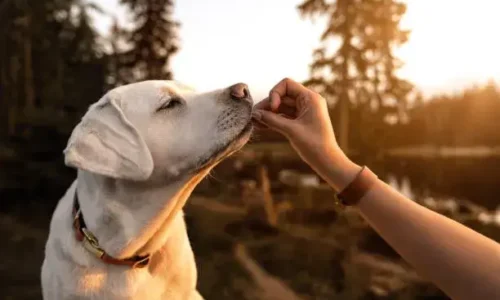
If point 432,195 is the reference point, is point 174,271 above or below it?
above

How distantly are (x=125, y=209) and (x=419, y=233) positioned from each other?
1.09 m

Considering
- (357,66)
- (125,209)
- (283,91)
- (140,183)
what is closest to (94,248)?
(125,209)

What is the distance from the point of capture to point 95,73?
32.9 feet

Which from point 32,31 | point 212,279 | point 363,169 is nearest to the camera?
point 363,169

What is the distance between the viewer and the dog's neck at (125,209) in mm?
1963

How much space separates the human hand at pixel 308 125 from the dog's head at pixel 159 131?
0.36 feet

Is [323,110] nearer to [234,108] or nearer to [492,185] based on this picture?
[234,108]

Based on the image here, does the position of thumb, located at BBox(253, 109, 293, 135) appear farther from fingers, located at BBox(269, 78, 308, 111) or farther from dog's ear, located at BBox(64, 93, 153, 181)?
dog's ear, located at BBox(64, 93, 153, 181)

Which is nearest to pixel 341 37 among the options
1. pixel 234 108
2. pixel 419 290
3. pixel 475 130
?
pixel 475 130

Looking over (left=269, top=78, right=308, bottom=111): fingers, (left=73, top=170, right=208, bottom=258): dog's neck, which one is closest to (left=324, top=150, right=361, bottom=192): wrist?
(left=269, top=78, right=308, bottom=111): fingers

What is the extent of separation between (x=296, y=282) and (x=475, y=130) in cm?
313

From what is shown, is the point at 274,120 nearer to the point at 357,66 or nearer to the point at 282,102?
the point at 282,102

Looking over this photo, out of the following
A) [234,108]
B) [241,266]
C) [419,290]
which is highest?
[234,108]

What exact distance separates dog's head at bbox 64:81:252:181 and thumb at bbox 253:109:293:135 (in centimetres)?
7
